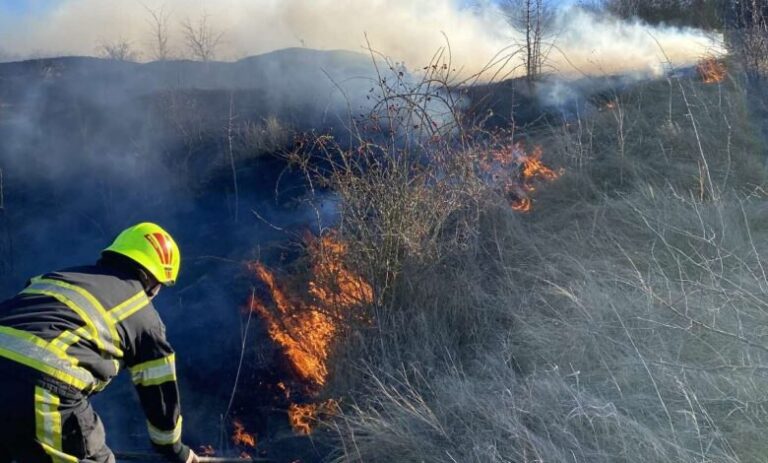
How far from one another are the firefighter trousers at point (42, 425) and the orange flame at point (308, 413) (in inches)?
92.1

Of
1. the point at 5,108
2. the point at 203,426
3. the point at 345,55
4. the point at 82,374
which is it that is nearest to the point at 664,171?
the point at 203,426

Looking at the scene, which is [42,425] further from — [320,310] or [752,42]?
[752,42]

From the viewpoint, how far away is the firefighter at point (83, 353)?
270 cm

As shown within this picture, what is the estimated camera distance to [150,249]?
318 centimetres

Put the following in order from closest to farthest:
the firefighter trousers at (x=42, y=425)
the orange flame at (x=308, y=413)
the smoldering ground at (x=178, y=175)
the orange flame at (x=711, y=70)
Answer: the firefighter trousers at (x=42, y=425), the orange flame at (x=308, y=413), the smoldering ground at (x=178, y=175), the orange flame at (x=711, y=70)

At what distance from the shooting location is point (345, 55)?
17531 mm

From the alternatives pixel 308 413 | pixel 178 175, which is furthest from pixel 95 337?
pixel 178 175

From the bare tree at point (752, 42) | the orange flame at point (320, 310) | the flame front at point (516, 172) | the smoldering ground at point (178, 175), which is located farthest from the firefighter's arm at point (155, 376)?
the bare tree at point (752, 42)

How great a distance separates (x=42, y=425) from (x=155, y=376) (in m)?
0.49

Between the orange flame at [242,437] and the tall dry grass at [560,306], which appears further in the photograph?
the orange flame at [242,437]

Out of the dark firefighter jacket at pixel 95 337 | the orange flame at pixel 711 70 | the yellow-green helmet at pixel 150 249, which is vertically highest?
the orange flame at pixel 711 70

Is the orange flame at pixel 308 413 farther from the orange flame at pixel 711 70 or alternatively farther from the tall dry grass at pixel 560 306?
the orange flame at pixel 711 70

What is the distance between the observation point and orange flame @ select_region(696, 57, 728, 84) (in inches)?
393

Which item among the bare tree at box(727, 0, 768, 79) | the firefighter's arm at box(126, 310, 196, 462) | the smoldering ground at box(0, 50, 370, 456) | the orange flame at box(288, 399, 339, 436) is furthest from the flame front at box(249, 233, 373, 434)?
the bare tree at box(727, 0, 768, 79)
